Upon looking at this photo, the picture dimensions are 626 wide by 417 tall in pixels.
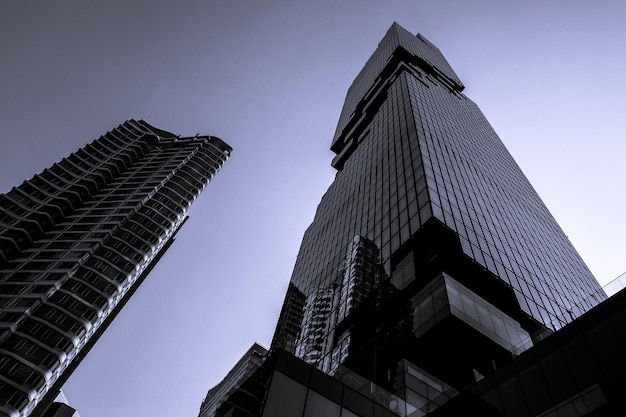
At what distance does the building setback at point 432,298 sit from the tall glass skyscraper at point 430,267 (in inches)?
6.8

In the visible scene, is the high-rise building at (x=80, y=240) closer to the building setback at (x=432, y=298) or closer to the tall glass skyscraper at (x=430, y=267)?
the tall glass skyscraper at (x=430, y=267)

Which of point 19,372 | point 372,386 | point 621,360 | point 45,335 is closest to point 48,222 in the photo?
point 45,335

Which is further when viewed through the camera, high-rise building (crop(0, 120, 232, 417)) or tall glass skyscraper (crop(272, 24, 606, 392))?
high-rise building (crop(0, 120, 232, 417))

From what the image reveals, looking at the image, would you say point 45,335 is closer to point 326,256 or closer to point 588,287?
point 326,256

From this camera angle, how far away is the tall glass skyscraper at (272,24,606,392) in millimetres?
31719

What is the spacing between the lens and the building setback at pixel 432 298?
19547mm

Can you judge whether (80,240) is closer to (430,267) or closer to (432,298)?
(430,267)

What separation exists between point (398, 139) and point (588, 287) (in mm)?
30213

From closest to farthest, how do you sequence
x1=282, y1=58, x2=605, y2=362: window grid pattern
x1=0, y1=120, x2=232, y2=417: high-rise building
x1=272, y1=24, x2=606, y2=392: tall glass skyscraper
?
x1=272, y1=24, x2=606, y2=392: tall glass skyscraper
x1=282, y1=58, x2=605, y2=362: window grid pattern
x1=0, y1=120, x2=232, y2=417: high-rise building

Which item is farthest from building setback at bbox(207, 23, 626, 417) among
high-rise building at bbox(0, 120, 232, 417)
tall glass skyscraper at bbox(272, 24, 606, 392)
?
high-rise building at bbox(0, 120, 232, 417)

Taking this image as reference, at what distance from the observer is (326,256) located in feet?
191

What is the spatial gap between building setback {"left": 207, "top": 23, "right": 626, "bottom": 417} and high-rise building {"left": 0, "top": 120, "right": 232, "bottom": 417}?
26246 millimetres

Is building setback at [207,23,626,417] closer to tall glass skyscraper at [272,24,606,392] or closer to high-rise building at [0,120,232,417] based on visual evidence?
tall glass skyscraper at [272,24,606,392]

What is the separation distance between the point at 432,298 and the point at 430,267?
375 cm
